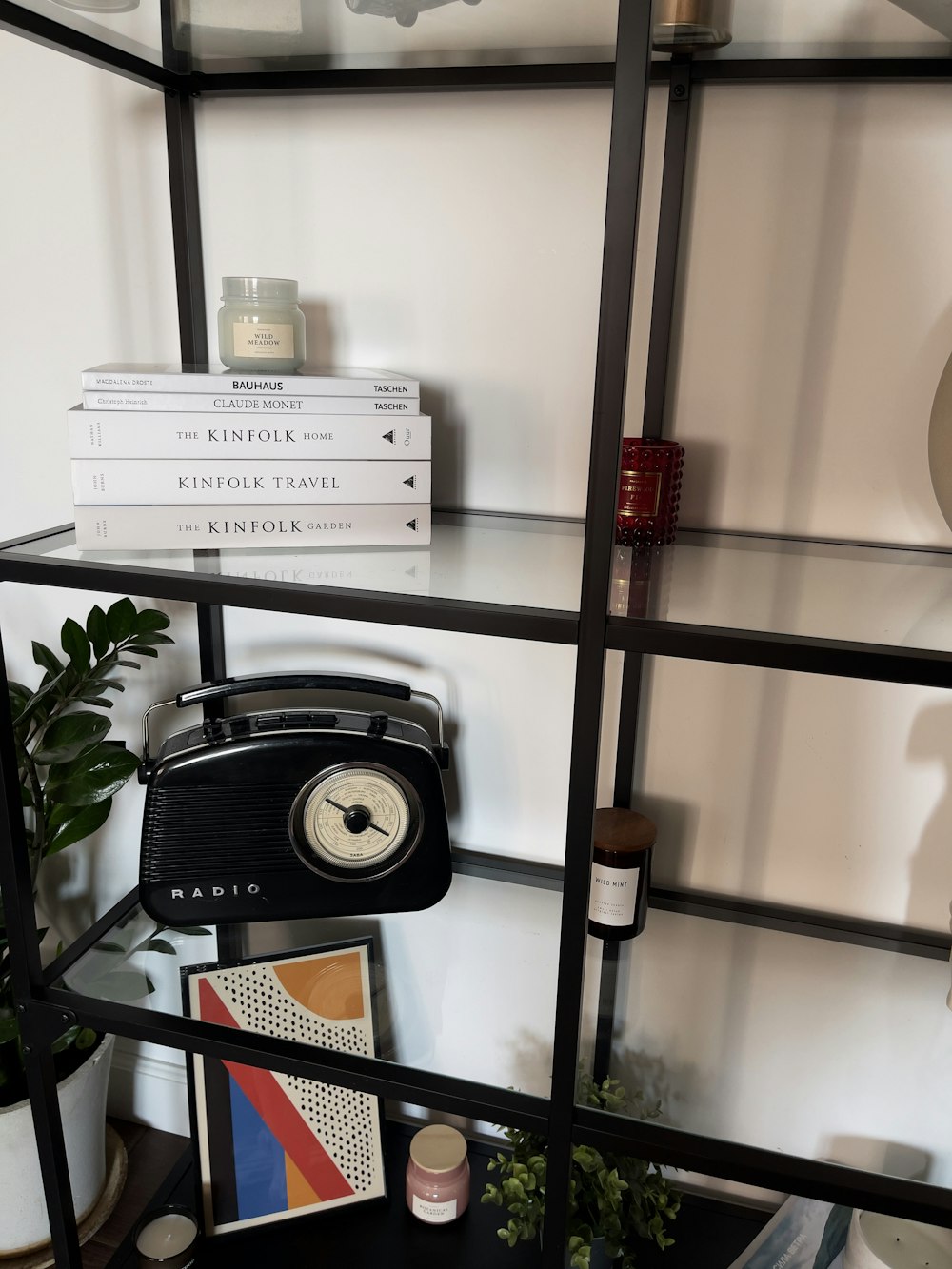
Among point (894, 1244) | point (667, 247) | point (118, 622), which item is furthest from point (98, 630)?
point (894, 1244)

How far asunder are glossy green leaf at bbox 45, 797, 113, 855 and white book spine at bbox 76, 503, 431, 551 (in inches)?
13.5

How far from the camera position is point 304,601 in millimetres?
772

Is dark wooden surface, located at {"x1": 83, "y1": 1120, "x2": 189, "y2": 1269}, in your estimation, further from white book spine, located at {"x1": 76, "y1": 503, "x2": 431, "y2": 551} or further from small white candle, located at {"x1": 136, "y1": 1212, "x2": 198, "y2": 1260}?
white book spine, located at {"x1": 76, "y1": 503, "x2": 431, "y2": 551}

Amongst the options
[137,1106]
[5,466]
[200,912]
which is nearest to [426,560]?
[200,912]

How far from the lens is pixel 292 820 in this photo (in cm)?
98

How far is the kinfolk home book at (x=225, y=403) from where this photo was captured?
84 cm

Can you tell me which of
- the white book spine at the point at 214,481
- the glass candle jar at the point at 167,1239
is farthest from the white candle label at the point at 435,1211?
the white book spine at the point at 214,481

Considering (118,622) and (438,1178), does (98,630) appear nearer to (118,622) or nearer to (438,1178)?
(118,622)

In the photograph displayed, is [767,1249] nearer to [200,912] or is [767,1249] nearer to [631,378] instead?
[200,912]

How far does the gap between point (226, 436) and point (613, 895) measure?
22.6 inches

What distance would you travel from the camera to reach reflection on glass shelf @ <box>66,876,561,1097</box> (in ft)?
2.98

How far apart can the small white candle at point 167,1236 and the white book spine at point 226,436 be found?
914 millimetres

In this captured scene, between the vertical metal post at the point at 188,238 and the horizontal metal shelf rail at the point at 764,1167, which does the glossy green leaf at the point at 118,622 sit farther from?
the horizontal metal shelf rail at the point at 764,1167

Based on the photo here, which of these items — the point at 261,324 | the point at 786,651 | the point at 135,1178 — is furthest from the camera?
the point at 135,1178
